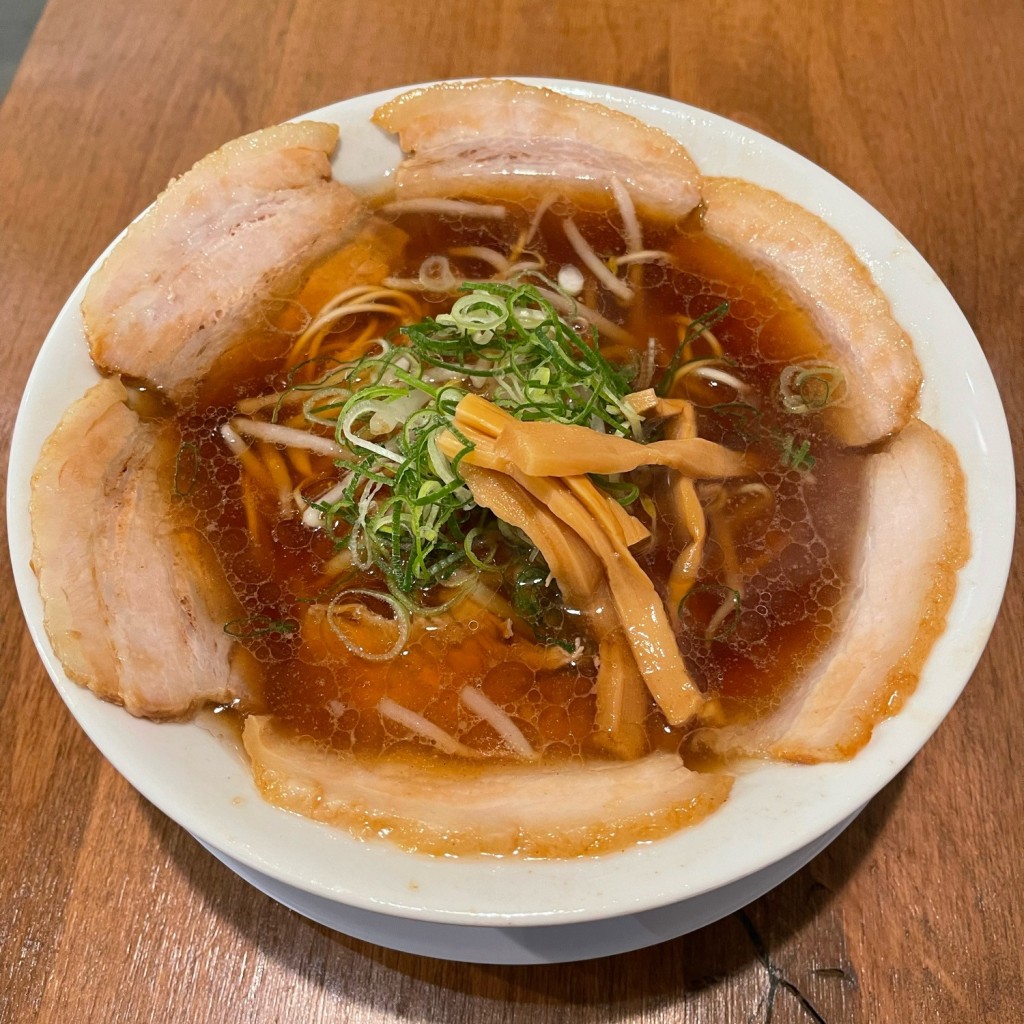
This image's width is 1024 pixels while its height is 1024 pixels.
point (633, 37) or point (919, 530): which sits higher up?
point (633, 37)

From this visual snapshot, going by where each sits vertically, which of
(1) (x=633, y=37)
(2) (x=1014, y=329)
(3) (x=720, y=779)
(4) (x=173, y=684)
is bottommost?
(2) (x=1014, y=329)

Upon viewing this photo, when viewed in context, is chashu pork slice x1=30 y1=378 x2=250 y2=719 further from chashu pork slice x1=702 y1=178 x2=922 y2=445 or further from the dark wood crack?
chashu pork slice x1=702 y1=178 x2=922 y2=445

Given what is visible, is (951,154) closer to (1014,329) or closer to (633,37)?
(1014,329)

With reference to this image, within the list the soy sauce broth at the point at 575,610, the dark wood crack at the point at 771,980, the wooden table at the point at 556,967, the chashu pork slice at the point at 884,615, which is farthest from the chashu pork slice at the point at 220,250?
the dark wood crack at the point at 771,980

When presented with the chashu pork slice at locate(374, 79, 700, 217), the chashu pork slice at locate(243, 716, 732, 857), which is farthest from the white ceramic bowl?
the chashu pork slice at locate(374, 79, 700, 217)

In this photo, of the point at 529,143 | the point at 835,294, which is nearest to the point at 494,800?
the point at 835,294

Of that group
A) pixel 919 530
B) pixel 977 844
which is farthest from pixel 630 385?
pixel 977 844

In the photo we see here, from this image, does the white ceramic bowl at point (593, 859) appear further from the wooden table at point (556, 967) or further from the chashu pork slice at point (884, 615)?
the wooden table at point (556, 967)
